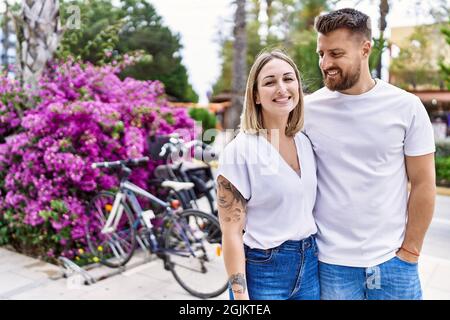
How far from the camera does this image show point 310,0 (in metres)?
28.7

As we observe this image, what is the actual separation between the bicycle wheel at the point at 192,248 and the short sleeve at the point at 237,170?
6.26ft

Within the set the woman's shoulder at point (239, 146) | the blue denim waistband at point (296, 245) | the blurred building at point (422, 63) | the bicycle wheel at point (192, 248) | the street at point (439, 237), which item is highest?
the blurred building at point (422, 63)

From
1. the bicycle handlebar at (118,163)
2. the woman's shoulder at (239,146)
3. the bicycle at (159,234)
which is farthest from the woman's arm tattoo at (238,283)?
the bicycle handlebar at (118,163)

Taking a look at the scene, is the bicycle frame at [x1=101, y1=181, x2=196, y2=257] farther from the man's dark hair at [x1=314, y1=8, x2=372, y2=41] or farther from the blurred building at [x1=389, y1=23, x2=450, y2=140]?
the blurred building at [x1=389, y1=23, x2=450, y2=140]

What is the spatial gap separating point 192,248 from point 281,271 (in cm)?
202

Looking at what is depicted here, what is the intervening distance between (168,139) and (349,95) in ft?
9.38

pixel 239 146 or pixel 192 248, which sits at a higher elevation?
pixel 239 146

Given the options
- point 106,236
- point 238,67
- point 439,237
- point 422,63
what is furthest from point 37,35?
point 422,63

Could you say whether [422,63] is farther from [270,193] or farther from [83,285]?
[270,193]

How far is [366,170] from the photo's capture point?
1522mm

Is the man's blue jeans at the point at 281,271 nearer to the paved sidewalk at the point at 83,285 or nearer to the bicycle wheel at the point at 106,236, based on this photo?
the paved sidewalk at the point at 83,285

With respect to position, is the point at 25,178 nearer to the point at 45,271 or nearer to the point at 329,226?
the point at 45,271

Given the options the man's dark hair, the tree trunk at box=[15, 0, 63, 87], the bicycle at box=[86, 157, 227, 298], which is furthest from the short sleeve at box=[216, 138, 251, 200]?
the tree trunk at box=[15, 0, 63, 87]

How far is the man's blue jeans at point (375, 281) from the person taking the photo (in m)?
1.56
